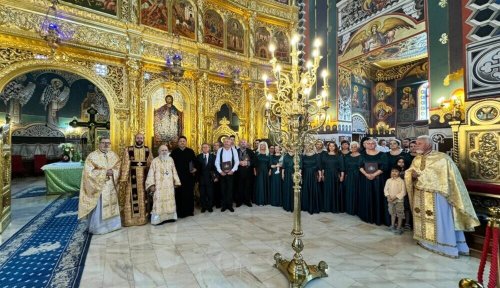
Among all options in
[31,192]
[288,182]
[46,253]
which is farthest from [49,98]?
[288,182]

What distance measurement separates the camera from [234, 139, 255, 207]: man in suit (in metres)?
6.44

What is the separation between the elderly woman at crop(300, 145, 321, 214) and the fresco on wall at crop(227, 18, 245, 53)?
5.57 m

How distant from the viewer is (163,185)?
5164 mm

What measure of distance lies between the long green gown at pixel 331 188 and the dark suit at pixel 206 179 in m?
2.78

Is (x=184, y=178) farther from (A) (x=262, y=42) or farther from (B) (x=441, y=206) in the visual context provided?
(A) (x=262, y=42)

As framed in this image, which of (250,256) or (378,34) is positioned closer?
Answer: (250,256)

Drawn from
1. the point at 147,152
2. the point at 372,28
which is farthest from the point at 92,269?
the point at 372,28

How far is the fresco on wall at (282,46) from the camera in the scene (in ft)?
34.4

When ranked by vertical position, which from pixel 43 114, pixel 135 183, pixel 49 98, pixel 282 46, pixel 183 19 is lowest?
pixel 135 183

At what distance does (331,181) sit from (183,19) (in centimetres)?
705

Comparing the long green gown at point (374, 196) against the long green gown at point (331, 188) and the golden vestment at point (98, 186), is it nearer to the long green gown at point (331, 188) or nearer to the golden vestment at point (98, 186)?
the long green gown at point (331, 188)

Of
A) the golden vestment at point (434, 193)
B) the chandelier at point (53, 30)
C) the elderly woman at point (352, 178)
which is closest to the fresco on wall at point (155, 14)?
the chandelier at point (53, 30)

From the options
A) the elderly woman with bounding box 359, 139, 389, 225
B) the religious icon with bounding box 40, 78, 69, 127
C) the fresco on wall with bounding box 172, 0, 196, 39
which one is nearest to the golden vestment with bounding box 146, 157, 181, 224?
the elderly woman with bounding box 359, 139, 389, 225

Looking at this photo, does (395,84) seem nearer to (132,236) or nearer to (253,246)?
(253,246)
